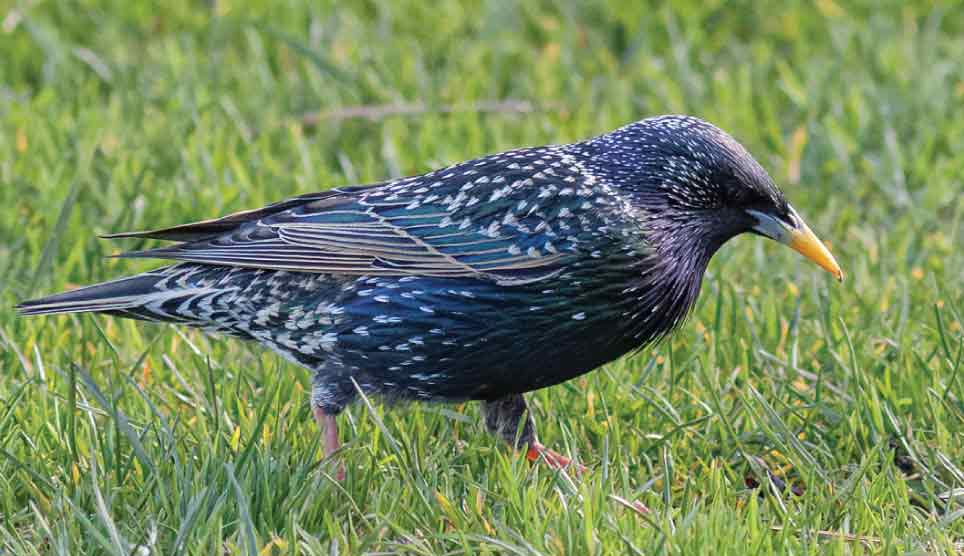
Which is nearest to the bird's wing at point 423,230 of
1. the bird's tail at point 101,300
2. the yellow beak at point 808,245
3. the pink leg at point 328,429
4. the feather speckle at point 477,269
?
the feather speckle at point 477,269

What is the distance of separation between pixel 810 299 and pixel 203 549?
2.69 m

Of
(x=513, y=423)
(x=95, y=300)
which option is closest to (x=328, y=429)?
(x=513, y=423)

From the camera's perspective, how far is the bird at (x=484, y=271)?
4277 millimetres

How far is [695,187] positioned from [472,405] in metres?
1.09

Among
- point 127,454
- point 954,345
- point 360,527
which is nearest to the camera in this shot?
point 360,527

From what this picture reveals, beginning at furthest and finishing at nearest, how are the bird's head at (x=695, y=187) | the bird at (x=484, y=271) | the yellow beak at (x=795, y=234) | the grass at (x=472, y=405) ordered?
1. the yellow beak at (x=795, y=234)
2. the bird's head at (x=695, y=187)
3. the bird at (x=484, y=271)
4. the grass at (x=472, y=405)

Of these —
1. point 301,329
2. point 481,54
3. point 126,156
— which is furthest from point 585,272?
point 481,54

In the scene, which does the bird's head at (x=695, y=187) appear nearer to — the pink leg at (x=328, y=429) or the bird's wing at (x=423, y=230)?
the bird's wing at (x=423, y=230)

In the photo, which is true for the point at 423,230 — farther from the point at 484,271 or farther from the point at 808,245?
the point at 808,245

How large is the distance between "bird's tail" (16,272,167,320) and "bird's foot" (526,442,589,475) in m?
1.22

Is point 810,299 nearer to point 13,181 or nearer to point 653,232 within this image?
point 653,232

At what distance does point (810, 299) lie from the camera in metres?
5.63

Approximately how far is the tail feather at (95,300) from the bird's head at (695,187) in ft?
4.66

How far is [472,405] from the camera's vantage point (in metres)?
5.02
